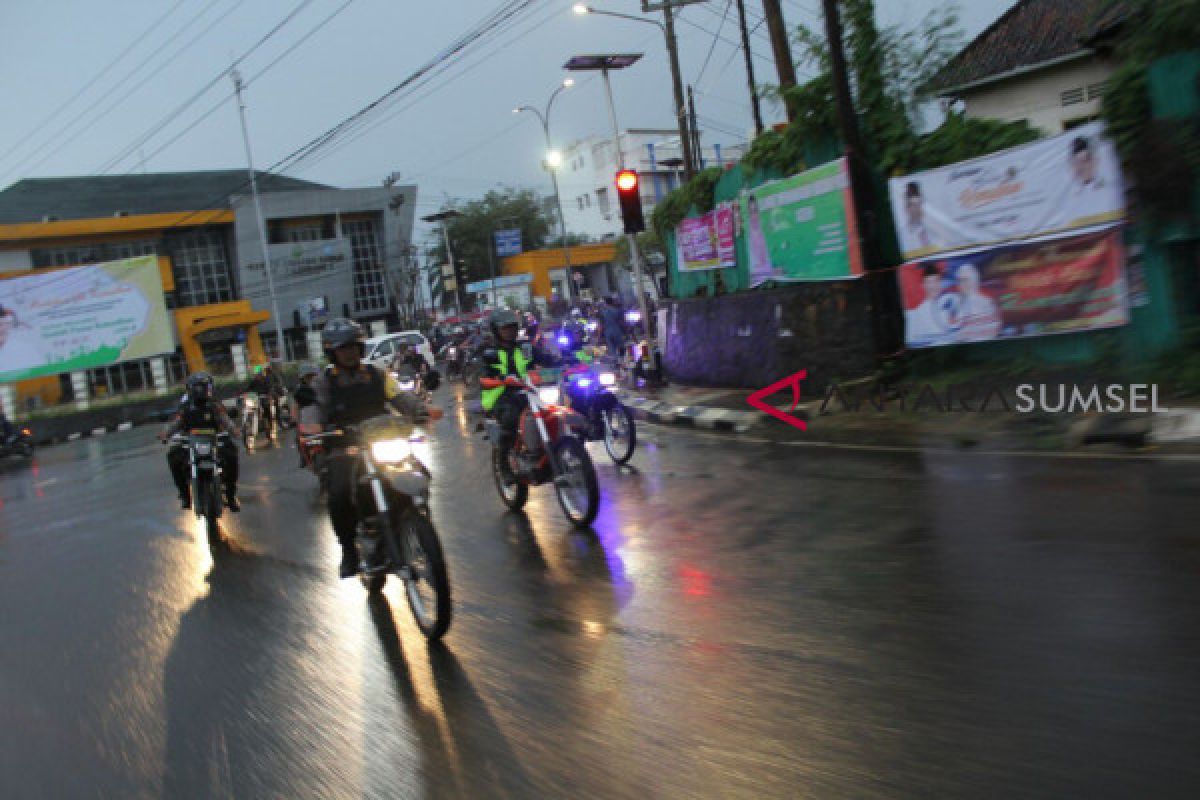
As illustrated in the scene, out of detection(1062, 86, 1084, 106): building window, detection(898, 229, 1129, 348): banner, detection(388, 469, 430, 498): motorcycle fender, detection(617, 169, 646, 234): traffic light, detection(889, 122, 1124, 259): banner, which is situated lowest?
detection(388, 469, 430, 498): motorcycle fender

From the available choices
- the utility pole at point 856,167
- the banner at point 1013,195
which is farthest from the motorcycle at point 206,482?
the banner at point 1013,195

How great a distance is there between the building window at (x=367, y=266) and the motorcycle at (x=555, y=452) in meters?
57.8

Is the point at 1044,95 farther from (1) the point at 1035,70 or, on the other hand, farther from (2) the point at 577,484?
(2) the point at 577,484

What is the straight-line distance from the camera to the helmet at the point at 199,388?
414 inches

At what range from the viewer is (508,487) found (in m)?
8.80

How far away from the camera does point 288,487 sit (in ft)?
42.5

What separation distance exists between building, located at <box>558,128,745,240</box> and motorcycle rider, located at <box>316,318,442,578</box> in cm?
6853

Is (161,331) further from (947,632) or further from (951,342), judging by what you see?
(947,632)

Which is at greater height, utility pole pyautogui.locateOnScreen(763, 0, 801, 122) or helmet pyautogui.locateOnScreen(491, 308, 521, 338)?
utility pole pyautogui.locateOnScreen(763, 0, 801, 122)

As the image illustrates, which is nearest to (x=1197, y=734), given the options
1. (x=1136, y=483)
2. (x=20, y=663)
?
(x=1136, y=483)

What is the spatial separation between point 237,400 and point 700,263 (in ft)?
32.3

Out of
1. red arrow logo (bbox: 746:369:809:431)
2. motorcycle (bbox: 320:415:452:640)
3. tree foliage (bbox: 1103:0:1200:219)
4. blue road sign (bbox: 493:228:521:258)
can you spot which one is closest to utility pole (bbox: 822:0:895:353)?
red arrow logo (bbox: 746:369:809:431)

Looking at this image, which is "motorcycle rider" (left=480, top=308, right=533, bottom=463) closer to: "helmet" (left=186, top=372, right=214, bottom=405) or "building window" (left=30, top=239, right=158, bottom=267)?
"helmet" (left=186, top=372, right=214, bottom=405)

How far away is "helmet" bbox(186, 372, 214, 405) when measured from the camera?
1052 centimetres
